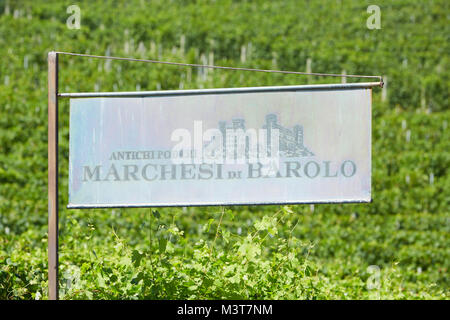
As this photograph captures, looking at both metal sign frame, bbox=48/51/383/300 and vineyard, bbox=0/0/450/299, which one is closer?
metal sign frame, bbox=48/51/383/300

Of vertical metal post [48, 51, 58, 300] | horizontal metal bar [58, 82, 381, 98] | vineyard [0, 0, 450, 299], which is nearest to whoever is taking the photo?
vertical metal post [48, 51, 58, 300]

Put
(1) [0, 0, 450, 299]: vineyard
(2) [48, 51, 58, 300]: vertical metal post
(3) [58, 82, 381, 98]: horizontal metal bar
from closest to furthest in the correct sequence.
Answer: (2) [48, 51, 58, 300]: vertical metal post
(3) [58, 82, 381, 98]: horizontal metal bar
(1) [0, 0, 450, 299]: vineyard

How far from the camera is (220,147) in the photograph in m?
4.57

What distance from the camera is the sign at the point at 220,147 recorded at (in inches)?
176

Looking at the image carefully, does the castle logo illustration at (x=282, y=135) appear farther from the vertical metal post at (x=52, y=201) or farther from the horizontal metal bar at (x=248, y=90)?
the vertical metal post at (x=52, y=201)

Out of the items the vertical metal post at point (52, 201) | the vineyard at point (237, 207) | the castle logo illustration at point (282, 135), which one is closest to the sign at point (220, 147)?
the castle logo illustration at point (282, 135)

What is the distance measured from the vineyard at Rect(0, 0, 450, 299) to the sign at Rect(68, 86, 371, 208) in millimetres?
402

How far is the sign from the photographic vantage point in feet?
14.7

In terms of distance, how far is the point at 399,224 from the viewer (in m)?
12.6

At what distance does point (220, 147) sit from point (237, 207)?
27.7 feet

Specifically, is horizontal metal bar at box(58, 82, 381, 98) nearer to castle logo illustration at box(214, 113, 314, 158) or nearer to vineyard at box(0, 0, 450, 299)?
castle logo illustration at box(214, 113, 314, 158)

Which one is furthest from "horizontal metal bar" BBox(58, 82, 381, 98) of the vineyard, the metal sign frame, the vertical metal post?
the vineyard

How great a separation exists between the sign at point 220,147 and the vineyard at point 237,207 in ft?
1.32
